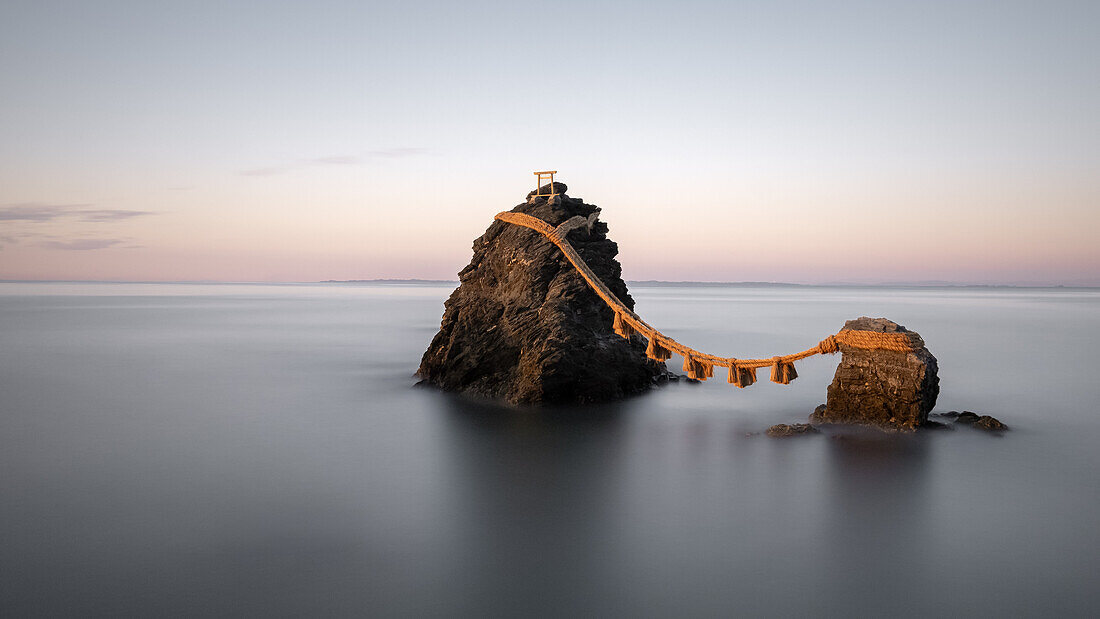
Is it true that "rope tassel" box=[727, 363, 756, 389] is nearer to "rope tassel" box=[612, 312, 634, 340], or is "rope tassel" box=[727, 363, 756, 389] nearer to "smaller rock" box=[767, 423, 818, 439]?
"smaller rock" box=[767, 423, 818, 439]

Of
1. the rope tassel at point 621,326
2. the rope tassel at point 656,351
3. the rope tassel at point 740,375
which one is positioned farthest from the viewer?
the rope tassel at point 621,326

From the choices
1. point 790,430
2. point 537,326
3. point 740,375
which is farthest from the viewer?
point 537,326

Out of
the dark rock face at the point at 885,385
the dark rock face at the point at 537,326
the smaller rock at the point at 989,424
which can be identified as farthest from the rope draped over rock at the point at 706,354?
the smaller rock at the point at 989,424

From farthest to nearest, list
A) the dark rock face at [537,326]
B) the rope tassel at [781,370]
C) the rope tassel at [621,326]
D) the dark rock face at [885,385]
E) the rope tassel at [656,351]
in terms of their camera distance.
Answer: the dark rock face at [537,326] → the rope tassel at [621,326] → the rope tassel at [656,351] → the rope tassel at [781,370] → the dark rock face at [885,385]

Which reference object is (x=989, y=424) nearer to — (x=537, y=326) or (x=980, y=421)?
(x=980, y=421)

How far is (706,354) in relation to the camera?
32.8 ft

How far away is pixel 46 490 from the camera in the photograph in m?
7.08

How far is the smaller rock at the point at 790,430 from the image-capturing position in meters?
9.09

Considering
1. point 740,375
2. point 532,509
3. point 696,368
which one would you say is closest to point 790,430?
point 740,375

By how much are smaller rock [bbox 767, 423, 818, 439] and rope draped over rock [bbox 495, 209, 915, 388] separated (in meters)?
0.66

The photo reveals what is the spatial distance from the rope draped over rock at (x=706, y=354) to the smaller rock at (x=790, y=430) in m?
0.66

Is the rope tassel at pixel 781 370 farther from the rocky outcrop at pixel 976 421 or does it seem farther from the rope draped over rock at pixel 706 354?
the rocky outcrop at pixel 976 421

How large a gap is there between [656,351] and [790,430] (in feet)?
6.84

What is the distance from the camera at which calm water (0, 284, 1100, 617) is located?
4.80 meters
